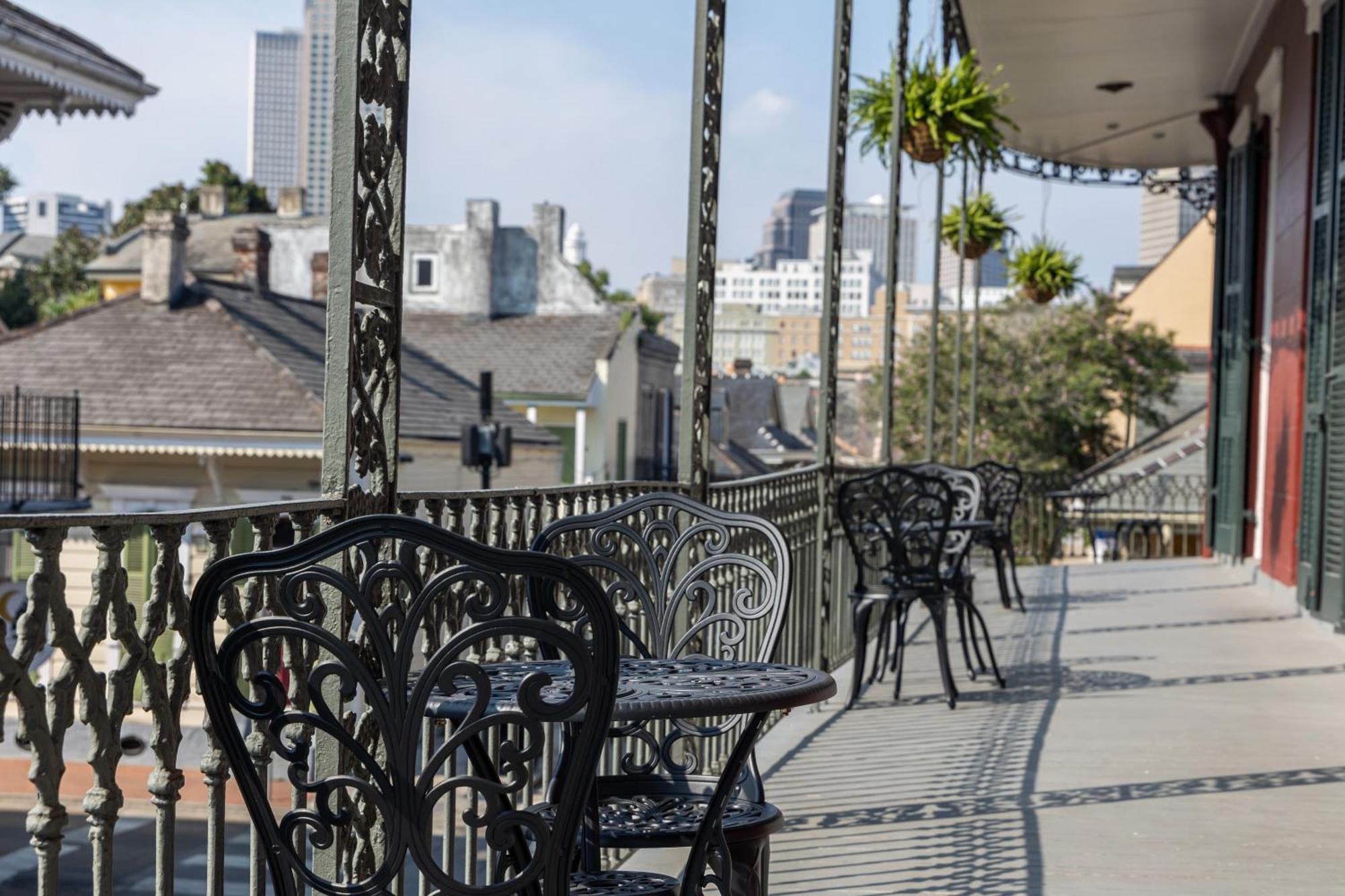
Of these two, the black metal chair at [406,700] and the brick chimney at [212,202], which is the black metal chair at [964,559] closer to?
the black metal chair at [406,700]

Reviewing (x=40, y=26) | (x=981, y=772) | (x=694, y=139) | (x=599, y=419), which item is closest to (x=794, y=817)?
(x=981, y=772)

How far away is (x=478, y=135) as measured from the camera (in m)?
39.9

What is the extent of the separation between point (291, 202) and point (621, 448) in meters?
16.8

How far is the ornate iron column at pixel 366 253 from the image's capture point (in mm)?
2742

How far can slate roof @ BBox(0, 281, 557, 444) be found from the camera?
22.3m

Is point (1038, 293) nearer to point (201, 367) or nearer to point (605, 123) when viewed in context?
point (201, 367)

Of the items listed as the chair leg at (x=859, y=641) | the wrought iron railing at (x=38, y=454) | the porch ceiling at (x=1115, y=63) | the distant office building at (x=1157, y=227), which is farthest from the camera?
the distant office building at (x=1157, y=227)

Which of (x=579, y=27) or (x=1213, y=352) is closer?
(x=1213, y=352)

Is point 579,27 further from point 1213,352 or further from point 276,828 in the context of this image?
point 276,828

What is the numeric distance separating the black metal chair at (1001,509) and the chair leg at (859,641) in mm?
3159

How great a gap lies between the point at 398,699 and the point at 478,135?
39.0 metres

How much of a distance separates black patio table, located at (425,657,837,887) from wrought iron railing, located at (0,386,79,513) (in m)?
9.89

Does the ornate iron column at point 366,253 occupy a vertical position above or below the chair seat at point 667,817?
above

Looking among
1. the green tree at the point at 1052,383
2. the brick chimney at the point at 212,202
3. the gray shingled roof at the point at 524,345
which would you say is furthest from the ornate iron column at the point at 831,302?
the brick chimney at the point at 212,202
